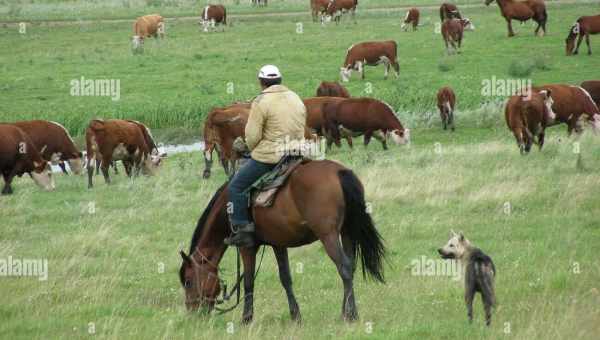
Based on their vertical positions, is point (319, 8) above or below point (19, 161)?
above

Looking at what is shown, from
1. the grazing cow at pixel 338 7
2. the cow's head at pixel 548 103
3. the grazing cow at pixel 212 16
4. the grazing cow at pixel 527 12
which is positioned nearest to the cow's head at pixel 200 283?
the cow's head at pixel 548 103

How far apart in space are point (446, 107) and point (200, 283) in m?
16.2

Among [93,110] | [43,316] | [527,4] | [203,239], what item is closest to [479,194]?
[203,239]

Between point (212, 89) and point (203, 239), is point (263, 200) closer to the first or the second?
point (203, 239)

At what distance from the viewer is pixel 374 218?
15234 millimetres

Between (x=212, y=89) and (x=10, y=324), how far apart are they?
74.5 feet

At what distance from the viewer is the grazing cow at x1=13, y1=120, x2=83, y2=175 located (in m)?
22.5

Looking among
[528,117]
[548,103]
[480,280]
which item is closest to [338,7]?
[548,103]

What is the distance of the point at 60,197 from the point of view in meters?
19.3

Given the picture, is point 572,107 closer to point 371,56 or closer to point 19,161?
point 19,161

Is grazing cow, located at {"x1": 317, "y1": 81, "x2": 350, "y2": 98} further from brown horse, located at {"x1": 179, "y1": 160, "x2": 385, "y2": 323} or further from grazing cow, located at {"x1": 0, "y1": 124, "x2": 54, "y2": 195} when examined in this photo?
brown horse, located at {"x1": 179, "y1": 160, "x2": 385, "y2": 323}

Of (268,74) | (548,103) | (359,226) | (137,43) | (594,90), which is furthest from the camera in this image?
(137,43)

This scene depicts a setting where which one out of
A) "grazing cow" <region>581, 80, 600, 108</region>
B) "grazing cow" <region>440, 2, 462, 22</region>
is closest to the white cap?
"grazing cow" <region>581, 80, 600, 108</region>

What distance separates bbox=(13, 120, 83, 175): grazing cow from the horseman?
13.0 meters
